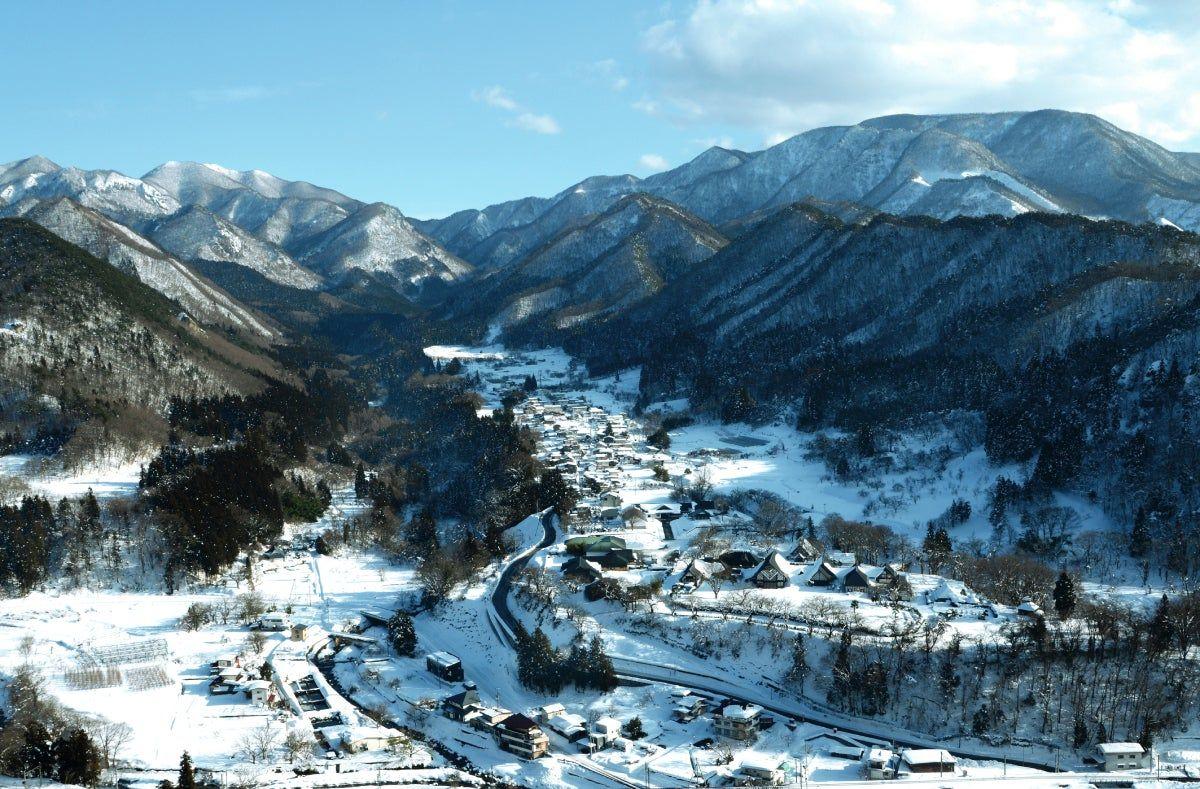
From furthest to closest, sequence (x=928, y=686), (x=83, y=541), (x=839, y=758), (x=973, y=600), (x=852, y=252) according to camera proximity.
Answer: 1. (x=852, y=252)
2. (x=83, y=541)
3. (x=973, y=600)
4. (x=928, y=686)
5. (x=839, y=758)

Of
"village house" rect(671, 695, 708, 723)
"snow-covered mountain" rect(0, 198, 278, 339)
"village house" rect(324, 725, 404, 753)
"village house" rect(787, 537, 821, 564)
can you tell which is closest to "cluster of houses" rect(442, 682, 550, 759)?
"village house" rect(324, 725, 404, 753)

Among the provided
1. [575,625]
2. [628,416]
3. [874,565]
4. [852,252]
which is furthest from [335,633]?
[852,252]

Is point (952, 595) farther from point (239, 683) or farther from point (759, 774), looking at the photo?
point (239, 683)

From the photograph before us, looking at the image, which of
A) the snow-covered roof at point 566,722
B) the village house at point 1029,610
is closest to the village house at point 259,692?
the snow-covered roof at point 566,722

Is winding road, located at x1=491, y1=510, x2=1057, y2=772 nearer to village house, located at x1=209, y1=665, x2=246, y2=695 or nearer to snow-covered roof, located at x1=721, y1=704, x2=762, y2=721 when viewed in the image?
snow-covered roof, located at x1=721, y1=704, x2=762, y2=721

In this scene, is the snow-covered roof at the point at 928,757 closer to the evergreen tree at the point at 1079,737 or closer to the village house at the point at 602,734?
the evergreen tree at the point at 1079,737

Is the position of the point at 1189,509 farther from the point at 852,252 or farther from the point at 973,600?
the point at 852,252
